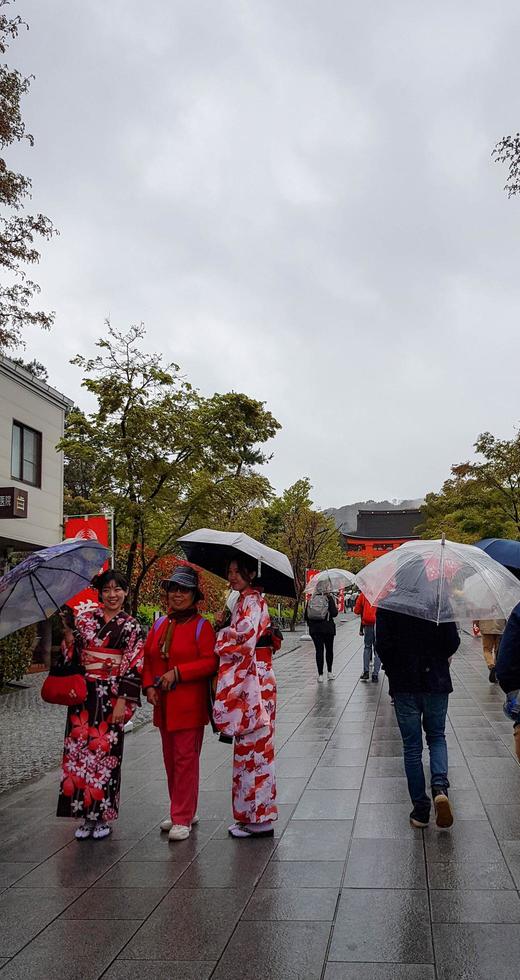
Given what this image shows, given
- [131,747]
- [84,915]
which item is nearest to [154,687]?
[84,915]

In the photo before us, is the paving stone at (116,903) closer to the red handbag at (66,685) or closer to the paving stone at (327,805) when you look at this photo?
the red handbag at (66,685)

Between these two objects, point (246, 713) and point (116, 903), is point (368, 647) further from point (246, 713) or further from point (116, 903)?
point (116, 903)

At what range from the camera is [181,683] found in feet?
17.1

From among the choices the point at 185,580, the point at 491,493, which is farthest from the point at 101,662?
the point at 491,493

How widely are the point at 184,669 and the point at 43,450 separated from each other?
15255mm

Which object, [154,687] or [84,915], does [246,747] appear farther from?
[84,915]

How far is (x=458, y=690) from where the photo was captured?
1247 cm

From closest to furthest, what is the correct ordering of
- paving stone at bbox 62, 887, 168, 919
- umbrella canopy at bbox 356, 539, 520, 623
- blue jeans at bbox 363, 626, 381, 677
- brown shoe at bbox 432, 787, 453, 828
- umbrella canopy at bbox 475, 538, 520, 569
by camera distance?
paving stone at bbox 62, 887, 168, 919, umbrella canopy at bbox 356, 539, 520, 623, brown shoe at bbox 432, 787, 453, 828, umbrella canopy at bbox 475, 538, 520, 569, blue jeans at bbox 363, 626, 381, 677

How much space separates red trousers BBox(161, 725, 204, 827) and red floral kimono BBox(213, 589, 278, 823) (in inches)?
9.7

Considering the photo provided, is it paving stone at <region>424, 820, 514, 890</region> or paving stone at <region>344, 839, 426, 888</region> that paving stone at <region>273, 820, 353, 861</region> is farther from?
paving stone at <region>424, 820, 514, 890</region>

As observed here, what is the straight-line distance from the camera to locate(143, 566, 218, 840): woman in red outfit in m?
5.20

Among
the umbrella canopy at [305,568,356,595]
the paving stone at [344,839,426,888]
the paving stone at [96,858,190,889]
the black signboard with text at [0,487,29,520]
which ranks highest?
the black signboard with text at [0,487,29,520]

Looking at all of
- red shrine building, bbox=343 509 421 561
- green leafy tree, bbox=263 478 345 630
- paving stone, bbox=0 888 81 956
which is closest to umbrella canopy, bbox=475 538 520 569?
paving stone, bbox=0 888 81 956

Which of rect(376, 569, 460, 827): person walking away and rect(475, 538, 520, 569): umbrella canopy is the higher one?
rect(475, 538, 520, 569): umbrella canopy
